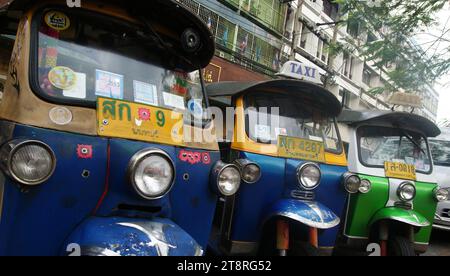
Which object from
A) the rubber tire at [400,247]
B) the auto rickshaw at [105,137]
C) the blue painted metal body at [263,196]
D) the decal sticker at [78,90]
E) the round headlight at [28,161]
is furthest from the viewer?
the rubber tire at [400,247]

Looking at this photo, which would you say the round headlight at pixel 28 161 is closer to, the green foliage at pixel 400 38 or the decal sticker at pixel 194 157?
the decal sticker at pixel 194 157

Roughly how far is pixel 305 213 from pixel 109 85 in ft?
6.47

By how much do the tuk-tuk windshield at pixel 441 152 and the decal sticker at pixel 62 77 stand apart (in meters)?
7.14

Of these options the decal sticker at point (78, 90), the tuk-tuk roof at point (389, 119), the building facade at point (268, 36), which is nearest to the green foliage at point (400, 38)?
the building facade at point (268, 36)

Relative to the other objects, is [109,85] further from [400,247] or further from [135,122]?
[400,247]

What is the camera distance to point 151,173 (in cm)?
220

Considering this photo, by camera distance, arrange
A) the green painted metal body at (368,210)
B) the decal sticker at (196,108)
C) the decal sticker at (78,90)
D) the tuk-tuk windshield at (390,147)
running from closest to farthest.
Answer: the decal sticker at (78,90) → the decal sticker at (196,108) → the green painted metal body at (368,210) → the tuk-tuk windshield at (390,147)

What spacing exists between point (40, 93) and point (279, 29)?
16607mm

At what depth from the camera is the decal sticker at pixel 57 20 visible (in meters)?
2.34

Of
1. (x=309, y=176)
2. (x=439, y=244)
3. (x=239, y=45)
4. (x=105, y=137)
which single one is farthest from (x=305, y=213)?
(x=239, y=45)

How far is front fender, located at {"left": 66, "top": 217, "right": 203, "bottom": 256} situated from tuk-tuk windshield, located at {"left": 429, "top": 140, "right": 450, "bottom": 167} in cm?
669
